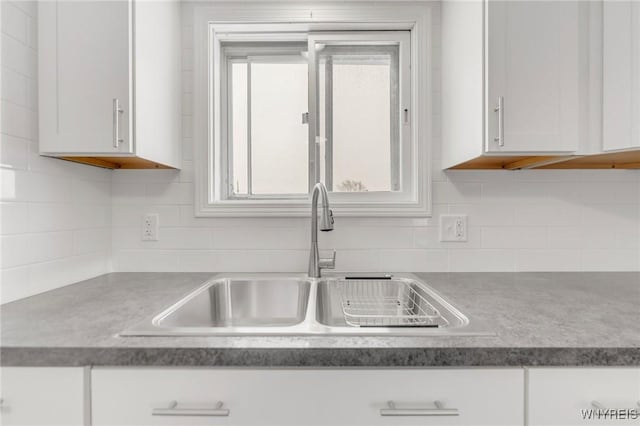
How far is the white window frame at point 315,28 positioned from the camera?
155 centimetres

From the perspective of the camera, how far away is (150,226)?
156 cm

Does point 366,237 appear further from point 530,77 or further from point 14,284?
point 14,284

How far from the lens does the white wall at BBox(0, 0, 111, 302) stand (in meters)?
1.07

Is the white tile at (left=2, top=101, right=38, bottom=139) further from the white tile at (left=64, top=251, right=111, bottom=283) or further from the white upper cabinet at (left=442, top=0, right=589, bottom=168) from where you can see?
the white upper cabinet at (left=442, top=0, right=589, bottom=168)

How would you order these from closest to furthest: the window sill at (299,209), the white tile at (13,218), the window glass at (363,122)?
the white tile at (13,218) → the window sill at (299,209) → the window glass at (363,122)

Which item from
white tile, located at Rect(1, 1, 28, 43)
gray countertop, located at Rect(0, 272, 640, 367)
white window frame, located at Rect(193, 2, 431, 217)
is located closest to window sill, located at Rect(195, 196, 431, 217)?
→ white window frame, located at Rect(193, 2, 431, 217)

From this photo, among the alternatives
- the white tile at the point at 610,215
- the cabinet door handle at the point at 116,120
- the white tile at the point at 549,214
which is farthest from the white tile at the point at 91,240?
the white tile at the point at 610,215

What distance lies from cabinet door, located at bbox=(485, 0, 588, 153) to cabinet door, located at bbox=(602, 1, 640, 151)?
0.32ft

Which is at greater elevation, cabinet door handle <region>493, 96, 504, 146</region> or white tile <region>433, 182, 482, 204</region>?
cabinet door handle <region>493, 96, 504, 146</region>

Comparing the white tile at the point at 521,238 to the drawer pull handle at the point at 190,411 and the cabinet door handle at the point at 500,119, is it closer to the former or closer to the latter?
the cabinet door handle at the point at 500,119

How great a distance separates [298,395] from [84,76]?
3.88 feet

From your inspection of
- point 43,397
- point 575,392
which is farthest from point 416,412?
point 43,397

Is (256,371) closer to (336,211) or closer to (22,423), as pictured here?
(22,423)

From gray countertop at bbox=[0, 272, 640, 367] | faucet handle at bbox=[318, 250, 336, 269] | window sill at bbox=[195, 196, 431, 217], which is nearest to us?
gray countertop at bbox=[0, 272, 640, 367]
